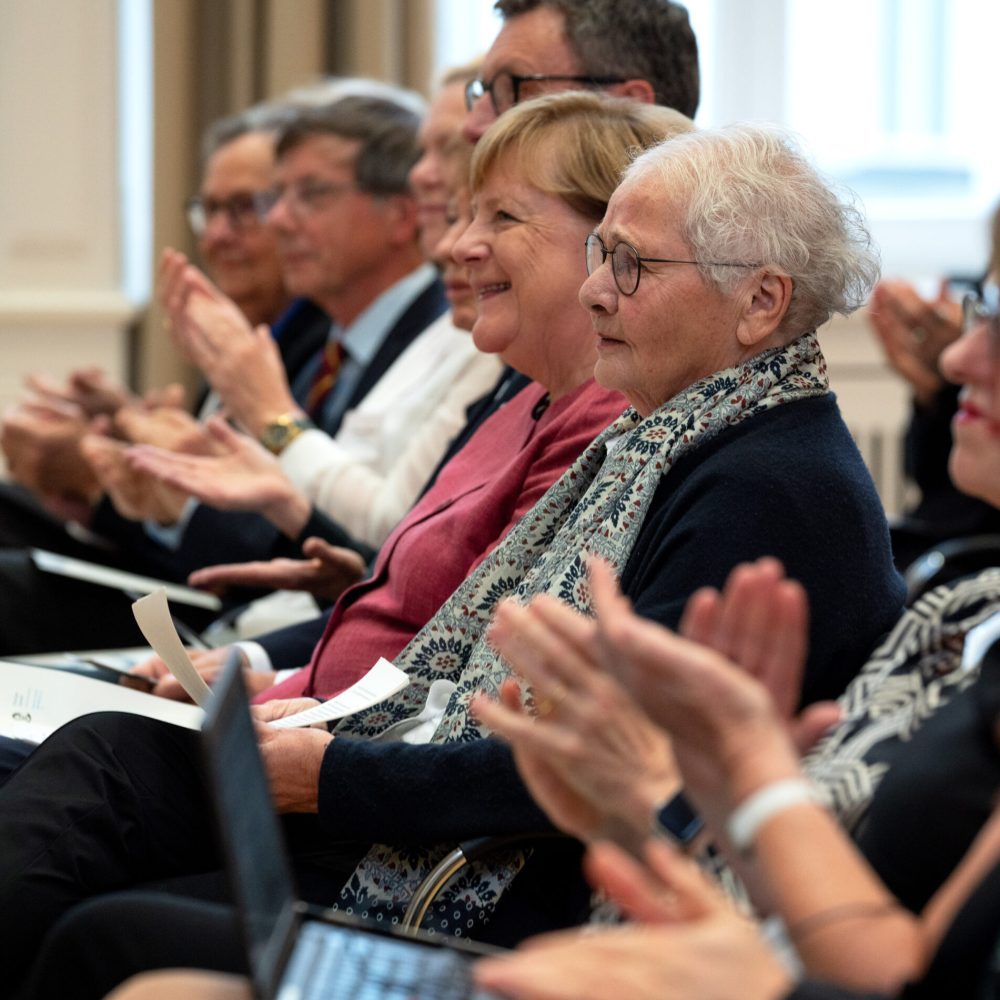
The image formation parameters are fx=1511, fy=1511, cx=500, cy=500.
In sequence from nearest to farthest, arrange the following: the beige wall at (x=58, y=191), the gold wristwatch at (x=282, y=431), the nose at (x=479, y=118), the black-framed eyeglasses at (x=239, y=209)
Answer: the nose at (x=479, y=118), the gold wristwatch at (x=282, y=431), the black-framed eyeglasses at (x=239, y=209), the beige wall at (x=58, y=191)

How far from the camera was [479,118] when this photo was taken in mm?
2572

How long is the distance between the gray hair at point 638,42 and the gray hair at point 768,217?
29.0 inches

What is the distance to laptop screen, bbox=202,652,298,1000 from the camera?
104 centimetres

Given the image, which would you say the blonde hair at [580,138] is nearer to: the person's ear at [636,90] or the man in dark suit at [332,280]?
the person's ear at [636,90]

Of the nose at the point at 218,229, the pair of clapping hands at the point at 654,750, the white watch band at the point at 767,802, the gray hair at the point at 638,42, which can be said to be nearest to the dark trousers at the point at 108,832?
the pair of clapping hands at the point at 654,750

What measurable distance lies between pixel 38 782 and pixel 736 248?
3.17 feet

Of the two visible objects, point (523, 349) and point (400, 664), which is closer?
point (400, 664)

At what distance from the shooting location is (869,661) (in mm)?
1496

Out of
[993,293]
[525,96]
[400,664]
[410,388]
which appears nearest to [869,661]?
[993,293]

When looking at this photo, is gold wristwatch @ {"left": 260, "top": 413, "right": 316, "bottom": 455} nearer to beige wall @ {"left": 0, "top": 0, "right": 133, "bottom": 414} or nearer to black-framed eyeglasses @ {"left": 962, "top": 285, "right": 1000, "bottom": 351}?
black-framed eyeglasses @ {"left": 962, "top": 285, "right": 1000, "bottom": 351}

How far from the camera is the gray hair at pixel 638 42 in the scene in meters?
2.44

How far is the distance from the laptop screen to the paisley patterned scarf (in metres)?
0.44

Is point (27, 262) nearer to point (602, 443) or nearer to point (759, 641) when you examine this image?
point (602, 443)

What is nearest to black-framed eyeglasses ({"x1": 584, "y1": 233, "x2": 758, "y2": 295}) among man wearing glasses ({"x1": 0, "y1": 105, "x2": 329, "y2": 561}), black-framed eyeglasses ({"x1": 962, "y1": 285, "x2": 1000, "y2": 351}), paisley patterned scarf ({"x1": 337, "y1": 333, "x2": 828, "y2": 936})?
paisley patterned scarf ({"x1": 337, "y1": 333, "x2": 828, "y2": 936})
